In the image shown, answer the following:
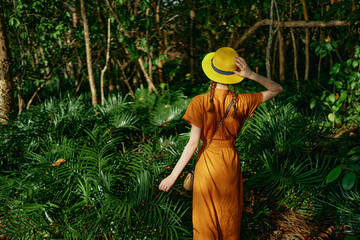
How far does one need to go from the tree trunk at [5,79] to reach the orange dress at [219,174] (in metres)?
3.45

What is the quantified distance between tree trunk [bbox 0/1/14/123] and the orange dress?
3450 millimetres

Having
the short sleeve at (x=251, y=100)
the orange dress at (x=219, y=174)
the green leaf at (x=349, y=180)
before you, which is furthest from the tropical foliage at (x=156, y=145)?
the short sleeve at (x=251, y=100)

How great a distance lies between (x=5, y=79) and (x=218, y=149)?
3656 mm

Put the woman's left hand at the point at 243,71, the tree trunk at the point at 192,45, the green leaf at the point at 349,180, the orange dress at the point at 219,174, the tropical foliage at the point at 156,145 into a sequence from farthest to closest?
the tree trunk at the point at 192,45 < the tropical foliage at the point at 156,145 < the orange dress at the point at 219,174 < the woman's left hand at the point at 243,71 < the green leaf at the point at 349,180

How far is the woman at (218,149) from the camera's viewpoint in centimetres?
176

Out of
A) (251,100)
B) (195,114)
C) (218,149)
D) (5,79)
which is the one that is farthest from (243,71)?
(5,79)

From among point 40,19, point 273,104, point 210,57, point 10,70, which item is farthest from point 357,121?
point 40,19

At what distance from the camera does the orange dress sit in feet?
5.92

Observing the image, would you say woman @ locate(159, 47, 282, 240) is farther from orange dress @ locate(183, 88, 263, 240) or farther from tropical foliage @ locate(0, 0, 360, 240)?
tropical foliage @ locate(0, 0, 360, 240)

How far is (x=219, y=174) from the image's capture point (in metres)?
1.84

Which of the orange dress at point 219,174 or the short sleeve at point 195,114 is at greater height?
the short sleeve at point 195,114

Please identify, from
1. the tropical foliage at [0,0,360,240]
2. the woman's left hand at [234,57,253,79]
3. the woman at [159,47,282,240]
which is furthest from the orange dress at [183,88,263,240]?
the tropical foliage at [0,0,360,240]

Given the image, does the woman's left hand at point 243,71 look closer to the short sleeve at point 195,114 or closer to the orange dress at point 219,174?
the orange dress at point 219,174

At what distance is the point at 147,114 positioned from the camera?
4.61m
